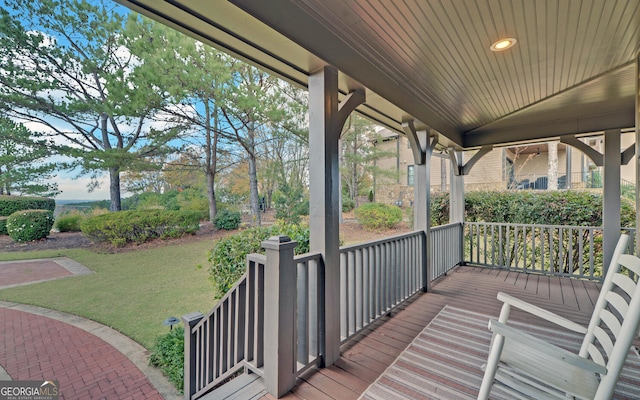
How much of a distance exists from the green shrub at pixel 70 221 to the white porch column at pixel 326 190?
9487mm

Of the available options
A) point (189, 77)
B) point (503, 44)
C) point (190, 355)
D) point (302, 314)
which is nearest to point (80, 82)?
point (189, 77)

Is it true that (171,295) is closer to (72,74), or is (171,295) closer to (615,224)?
(72,74)

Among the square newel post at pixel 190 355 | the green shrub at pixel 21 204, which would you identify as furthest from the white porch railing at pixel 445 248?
the green shrub at pixel 21 204

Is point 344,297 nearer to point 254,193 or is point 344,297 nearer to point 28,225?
point 254,193

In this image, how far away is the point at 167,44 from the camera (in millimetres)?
7691

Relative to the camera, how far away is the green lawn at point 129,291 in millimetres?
4531

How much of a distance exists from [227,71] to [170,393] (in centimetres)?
835

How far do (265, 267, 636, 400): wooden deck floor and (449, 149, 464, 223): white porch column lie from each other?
3.57ft

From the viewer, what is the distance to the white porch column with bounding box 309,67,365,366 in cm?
204

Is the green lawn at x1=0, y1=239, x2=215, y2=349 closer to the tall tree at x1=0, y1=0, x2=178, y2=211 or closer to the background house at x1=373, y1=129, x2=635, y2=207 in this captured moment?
the tall tree at x1=0, y1=0, x2=178, y2=211

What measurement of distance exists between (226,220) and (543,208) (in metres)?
9.49

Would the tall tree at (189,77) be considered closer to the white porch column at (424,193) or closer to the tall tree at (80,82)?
the tall tree at (80,82)

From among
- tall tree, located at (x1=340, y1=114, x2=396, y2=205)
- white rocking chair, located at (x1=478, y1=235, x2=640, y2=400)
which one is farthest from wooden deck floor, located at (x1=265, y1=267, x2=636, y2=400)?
tall tree, located at (x1=340, y1=114, x2=396, y2=205)

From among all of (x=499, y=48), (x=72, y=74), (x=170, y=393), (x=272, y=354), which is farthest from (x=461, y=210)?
(x=72, y=74)
